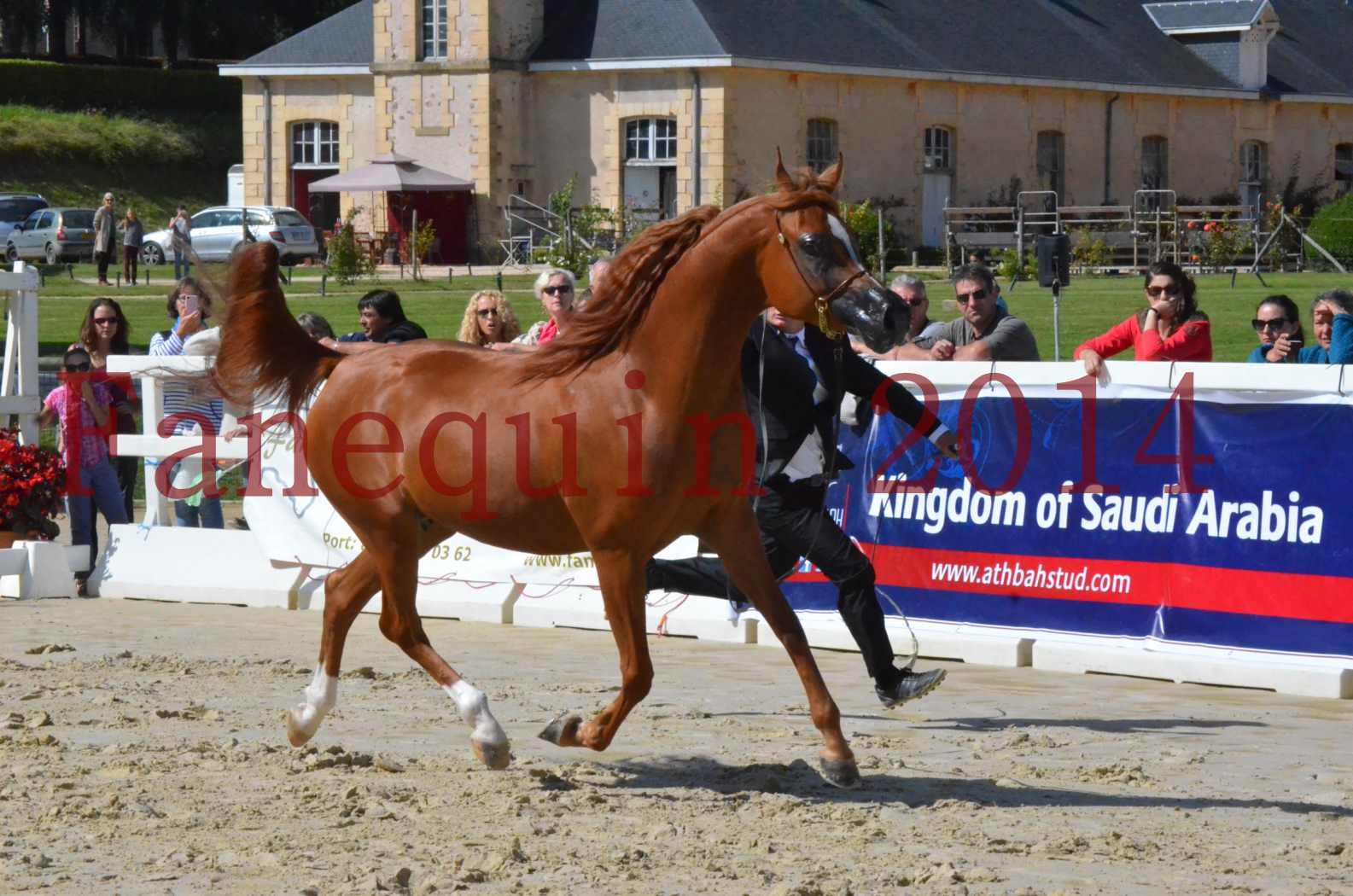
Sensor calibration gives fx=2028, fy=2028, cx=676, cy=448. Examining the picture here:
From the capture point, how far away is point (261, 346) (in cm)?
800

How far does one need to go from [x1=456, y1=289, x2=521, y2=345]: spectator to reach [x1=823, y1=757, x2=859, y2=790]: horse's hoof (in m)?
5.12

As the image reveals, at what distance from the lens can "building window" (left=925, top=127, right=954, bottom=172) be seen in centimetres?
5034

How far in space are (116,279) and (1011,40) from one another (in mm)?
24249

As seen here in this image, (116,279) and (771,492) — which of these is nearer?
(771,492)

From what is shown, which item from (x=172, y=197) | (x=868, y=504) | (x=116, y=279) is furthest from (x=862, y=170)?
(x=868, y=504)

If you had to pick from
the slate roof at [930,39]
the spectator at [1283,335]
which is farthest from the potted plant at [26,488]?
the slate roof at [930,39]

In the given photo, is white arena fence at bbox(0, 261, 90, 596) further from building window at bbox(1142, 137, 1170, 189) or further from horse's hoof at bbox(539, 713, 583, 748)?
building window at bbox(1142, 137, 1170, 189)

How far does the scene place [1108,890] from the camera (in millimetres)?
5578

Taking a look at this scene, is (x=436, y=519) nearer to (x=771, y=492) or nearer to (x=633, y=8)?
(x=771, y=492)

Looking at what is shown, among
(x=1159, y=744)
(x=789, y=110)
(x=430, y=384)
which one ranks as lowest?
(x=1159, y=744)

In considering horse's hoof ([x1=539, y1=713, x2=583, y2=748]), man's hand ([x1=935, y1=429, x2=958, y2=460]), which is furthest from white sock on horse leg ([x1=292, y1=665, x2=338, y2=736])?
man's hand ([x1=935, y1=429, x2=958, y2=460])

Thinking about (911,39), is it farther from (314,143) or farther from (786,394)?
(786,394)

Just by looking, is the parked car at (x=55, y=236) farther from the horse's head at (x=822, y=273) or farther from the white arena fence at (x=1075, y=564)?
the horse's head at (x=822, y=273)

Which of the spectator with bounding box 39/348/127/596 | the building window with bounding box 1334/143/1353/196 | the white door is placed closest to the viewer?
the spectator with bounding box 39/348/127/596
